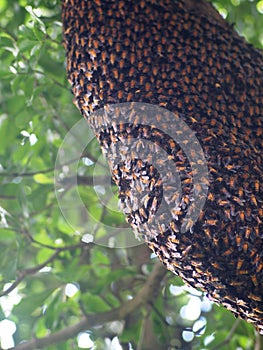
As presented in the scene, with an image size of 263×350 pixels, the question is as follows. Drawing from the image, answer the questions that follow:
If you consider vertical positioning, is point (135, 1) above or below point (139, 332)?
above

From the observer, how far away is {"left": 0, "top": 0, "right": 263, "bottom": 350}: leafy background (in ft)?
6.63

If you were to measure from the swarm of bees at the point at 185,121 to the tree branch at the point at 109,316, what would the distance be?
789 millimetres

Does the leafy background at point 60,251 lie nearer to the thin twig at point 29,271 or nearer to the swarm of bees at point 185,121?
the thin twig at point 29,271

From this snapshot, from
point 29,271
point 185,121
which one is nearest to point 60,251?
point 29,271

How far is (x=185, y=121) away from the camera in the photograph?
127 centimetres

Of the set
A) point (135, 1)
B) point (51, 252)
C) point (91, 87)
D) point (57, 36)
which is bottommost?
point (51, 252)

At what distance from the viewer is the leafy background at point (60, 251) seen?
202 centimetres

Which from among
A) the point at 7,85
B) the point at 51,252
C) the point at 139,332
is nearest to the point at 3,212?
the point at 51,252

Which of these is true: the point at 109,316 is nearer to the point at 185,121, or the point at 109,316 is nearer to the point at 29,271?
the point at 29,271

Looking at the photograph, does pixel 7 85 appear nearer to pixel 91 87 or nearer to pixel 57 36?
pixel 57 36

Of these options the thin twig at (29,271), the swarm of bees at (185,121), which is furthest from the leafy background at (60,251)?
the swarm of bees at (185,121)

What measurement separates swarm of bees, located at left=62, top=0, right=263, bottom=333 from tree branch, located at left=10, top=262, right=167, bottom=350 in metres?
0.79

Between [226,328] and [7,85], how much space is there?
112cm

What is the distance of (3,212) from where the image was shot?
1987 mm
